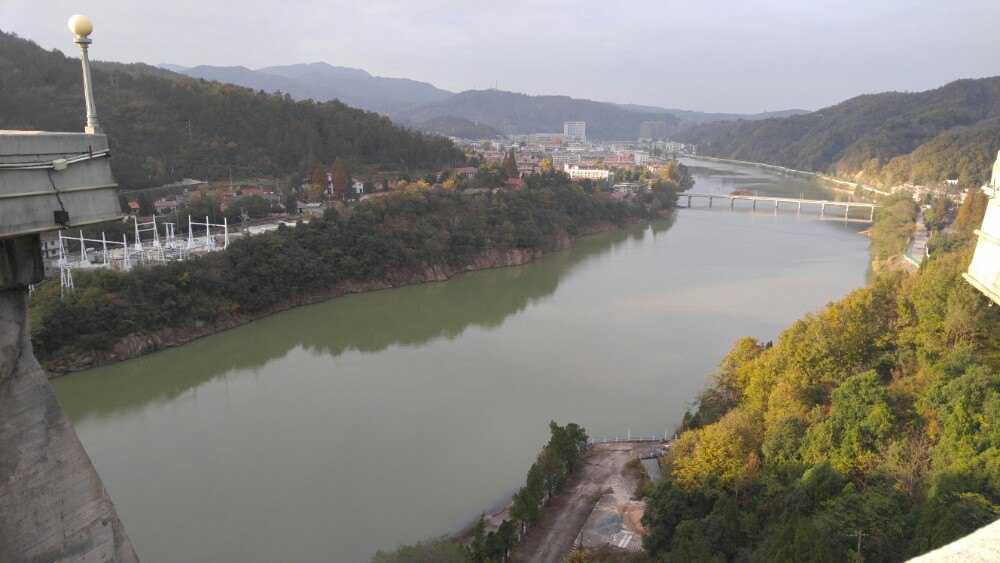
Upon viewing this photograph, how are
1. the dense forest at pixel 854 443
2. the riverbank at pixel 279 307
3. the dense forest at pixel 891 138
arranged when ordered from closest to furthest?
the dense forest at pixel 854 443, the riverbank at pixel 279 307, the dense forest at pixel 891 138

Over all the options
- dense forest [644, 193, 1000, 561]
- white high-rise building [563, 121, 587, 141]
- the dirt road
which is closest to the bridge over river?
dense forest [644, 193, 1000, 561]

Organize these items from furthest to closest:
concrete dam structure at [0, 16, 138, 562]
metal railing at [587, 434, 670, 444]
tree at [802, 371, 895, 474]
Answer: metal railing at [587, 434, 670, 444] → tree at [802, 371, 895, 474] → concrete dam structure at [0, 16, 138, 562]

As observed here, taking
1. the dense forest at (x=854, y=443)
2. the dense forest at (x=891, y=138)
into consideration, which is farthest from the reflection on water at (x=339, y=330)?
the dense forest at (x=891, y=138)

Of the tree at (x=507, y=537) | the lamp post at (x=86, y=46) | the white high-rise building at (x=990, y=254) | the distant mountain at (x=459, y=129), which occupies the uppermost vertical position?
the distant mountain at (x=459, y=129)

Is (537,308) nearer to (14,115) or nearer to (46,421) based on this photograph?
(46,421)

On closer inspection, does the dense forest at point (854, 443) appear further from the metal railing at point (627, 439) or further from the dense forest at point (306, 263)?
the dense forest at point (306, 263)

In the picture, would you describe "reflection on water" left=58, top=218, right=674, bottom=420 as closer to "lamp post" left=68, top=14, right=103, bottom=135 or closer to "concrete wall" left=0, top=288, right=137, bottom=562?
"concrete wall" left=0, top=288, right=137, bottom=562

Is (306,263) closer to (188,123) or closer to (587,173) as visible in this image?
(188,123)
